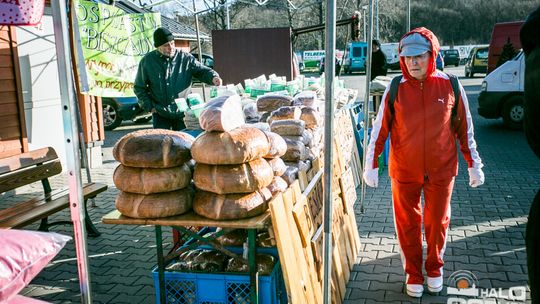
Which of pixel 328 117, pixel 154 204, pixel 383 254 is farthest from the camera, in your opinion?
pixel 383 254

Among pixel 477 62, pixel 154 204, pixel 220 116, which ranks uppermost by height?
pixel 477 62

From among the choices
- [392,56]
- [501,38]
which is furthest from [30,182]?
[392,56]

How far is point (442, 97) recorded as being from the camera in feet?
12.4

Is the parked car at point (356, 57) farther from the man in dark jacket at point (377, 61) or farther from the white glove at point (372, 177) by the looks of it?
the white glove at point (372, 177)

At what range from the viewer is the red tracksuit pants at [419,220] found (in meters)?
3.86

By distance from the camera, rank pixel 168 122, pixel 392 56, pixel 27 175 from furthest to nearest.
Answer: pixel 392 56 < pixel 168 122 < pixel 27 175

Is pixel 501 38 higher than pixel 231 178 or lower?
higher

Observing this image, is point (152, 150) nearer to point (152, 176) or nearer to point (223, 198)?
point (152, 176)

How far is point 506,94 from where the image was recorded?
38.7 ft

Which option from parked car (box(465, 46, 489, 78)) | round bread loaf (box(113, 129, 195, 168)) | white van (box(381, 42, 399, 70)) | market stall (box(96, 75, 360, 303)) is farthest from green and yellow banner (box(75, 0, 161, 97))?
white van (box(381, 42, 399, 70))

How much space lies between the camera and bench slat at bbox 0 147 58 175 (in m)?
5.09

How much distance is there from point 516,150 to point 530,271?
28.4 feet

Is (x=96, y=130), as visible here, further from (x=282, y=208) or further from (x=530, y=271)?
(x=530, y=271)

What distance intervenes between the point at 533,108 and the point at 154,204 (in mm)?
2196
